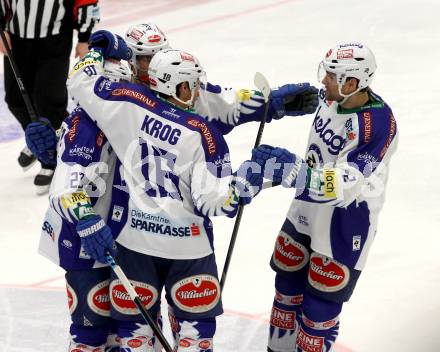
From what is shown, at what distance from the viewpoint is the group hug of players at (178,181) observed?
3.45m

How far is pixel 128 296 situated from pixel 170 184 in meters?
0.44

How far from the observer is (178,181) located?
11.4 ft

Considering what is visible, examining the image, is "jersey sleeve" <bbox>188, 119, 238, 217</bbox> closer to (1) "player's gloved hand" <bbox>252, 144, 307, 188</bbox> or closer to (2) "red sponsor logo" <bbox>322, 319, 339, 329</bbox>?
(1) "player's gloved hand" <bbox>252, 144, 307, 188</bbox>

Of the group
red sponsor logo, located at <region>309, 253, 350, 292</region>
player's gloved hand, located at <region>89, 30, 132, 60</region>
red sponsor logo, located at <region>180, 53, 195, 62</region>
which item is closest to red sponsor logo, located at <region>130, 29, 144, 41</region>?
player's gloved hand, located at <region>89, 30, 132, 60</region>

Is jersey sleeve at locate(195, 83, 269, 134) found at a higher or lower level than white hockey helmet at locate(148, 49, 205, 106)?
lower

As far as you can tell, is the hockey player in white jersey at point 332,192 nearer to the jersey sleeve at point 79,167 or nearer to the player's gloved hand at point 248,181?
the player's gloved hand at point 248,181

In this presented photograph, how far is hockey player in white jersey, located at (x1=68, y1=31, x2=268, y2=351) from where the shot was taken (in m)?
3.43

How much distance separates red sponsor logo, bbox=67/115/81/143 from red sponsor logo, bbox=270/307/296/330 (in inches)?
46.2

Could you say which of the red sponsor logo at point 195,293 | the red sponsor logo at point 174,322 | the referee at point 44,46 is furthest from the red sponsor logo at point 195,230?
the referee at point 44,46

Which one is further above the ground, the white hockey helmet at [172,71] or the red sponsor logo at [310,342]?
the white hockey helmet at [172,71]

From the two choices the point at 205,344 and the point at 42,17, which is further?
the point at 42,17

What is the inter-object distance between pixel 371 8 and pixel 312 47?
61.8 inches

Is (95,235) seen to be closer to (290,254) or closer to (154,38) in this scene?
(154,38)

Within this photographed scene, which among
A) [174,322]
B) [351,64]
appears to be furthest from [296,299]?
[351,64]
